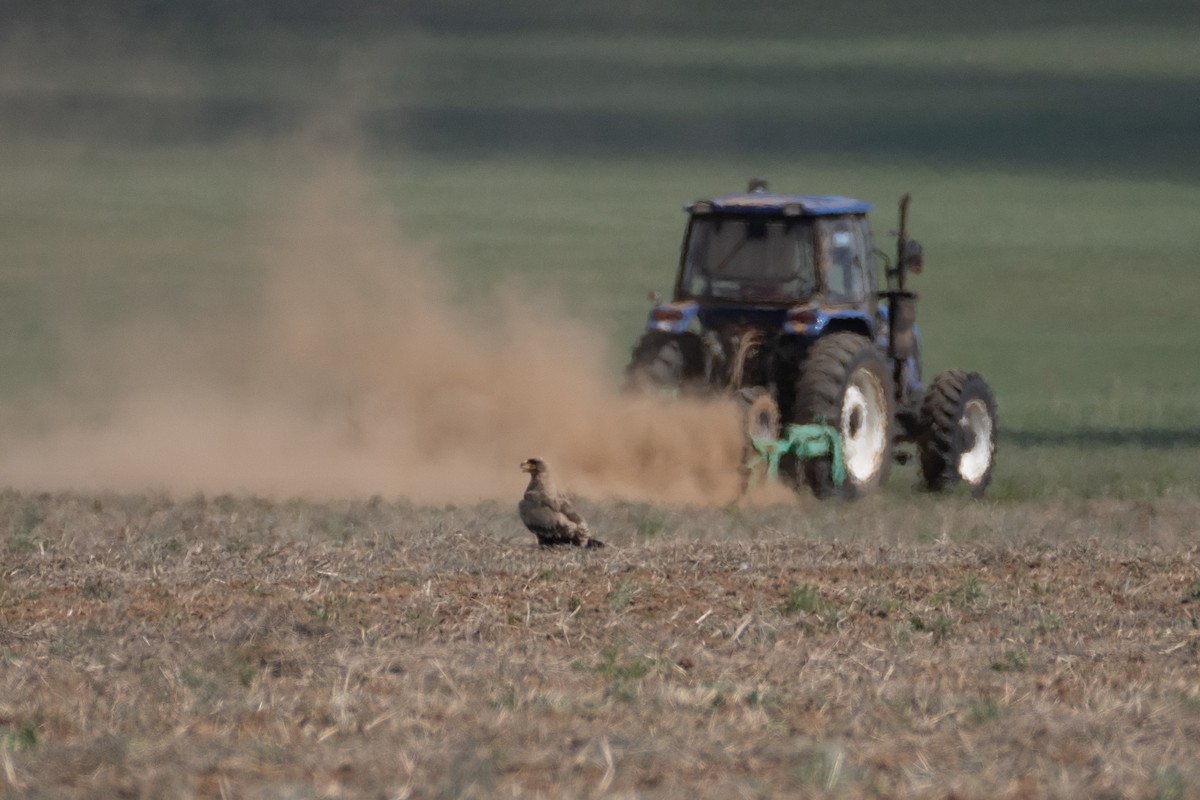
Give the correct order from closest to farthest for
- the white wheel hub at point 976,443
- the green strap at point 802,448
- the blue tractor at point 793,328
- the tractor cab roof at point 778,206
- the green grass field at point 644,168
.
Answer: the green strap at point 802,448, the blue tractor at point 793,328, the tractor cab roof at point 778,206, the white wheel hub at point 976,443, the green grass field at point 644,168

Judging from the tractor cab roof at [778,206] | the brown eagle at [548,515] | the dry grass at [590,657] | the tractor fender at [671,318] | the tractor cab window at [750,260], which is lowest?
the dry grass at [590,657]

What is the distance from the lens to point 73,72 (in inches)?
2697

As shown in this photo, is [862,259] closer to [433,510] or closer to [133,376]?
[433,510]

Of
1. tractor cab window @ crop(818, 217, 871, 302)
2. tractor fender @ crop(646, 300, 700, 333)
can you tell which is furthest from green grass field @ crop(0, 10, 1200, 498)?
tractor fender @ crop(646, 300, 700, 333)

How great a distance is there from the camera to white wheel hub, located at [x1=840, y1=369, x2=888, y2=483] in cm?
1631

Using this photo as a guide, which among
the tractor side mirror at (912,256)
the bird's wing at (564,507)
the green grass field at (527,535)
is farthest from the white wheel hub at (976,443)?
the bird's wing at (564,507)

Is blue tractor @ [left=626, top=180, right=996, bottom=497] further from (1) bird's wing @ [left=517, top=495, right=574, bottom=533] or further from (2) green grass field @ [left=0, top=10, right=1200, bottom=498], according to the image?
(1) bird's wing @ [left=517, top=495, right=574, bottom=533]

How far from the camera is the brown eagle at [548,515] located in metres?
12.5

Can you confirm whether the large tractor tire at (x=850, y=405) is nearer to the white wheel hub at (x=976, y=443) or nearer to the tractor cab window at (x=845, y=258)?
the tractor cab window at (x=845, y=258)

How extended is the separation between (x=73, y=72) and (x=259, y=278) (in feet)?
100

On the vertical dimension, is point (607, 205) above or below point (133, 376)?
above

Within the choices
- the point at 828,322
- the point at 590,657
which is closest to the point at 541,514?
the point at 590,657

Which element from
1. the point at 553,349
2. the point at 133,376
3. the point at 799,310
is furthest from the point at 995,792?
the point at 133,376

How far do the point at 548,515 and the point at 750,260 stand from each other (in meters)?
4.60
